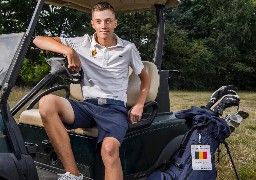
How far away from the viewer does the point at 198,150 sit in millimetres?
3205

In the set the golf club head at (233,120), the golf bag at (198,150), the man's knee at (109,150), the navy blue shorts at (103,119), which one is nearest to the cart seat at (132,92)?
the golf bag at (198,150)

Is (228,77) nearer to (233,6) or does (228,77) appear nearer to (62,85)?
(233,6)

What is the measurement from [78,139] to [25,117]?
0.56 meters

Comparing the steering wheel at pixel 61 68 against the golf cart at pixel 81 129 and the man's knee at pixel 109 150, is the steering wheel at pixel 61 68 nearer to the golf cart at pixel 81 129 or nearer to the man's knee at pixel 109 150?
the golf cart at pixel 81 129

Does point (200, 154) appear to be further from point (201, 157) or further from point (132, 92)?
point (132, 92)

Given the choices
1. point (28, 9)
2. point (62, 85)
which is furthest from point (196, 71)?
point (62, 85)

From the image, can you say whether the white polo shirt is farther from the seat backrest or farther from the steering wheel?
the seat backrest

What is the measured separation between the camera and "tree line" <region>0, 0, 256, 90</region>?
74.5ft

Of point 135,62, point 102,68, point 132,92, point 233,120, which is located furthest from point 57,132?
point 233,120

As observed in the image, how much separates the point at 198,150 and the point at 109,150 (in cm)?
74

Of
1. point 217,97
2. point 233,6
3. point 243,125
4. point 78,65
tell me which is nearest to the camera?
point 78,65

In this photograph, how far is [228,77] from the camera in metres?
28.3

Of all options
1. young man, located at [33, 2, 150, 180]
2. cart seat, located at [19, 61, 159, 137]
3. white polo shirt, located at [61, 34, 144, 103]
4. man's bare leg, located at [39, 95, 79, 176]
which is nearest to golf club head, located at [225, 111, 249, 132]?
cart seat, located at [19, 61, 159, 137]

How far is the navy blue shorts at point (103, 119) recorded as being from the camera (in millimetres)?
2895
